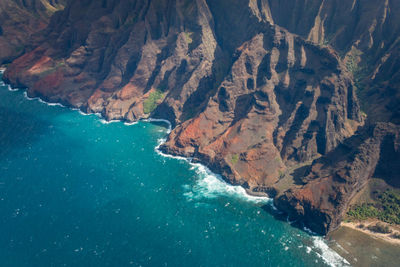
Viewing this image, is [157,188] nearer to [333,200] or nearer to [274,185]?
[274,185]

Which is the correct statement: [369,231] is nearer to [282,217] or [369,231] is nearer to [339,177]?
[339,177]

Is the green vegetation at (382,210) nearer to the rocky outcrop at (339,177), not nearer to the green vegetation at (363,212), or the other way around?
the green vegetation at (363,212)

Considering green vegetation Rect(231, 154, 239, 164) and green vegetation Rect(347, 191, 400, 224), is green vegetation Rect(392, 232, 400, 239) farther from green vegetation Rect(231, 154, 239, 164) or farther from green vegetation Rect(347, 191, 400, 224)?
green vegetation Rect(231, 154, 239, 164)

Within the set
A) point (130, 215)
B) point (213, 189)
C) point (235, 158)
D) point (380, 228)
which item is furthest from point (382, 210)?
point (130, 215)

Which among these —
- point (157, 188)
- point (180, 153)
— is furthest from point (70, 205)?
point (180, 153)

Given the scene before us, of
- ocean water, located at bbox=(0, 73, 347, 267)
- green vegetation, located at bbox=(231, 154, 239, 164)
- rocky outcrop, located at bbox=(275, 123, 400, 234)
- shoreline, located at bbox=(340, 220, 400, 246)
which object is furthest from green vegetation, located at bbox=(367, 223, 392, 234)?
green vegetation, located at bbox=(231, 154, 239, 164)
